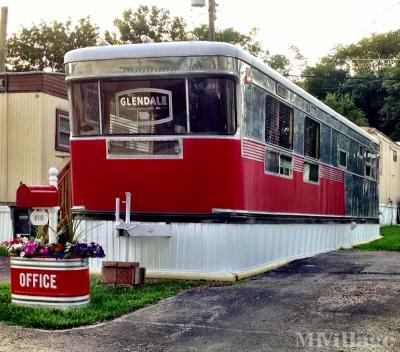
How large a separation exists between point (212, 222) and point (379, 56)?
48.9 metres

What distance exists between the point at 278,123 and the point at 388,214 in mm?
21137

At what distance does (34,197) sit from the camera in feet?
24.9

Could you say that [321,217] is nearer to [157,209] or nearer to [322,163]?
[322,163]

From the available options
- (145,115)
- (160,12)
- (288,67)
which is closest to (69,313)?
(145,115)

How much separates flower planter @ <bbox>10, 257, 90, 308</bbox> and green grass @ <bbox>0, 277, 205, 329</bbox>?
0.12 metres

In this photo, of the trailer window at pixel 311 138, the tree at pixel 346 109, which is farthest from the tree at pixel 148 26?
the trailer window at pixel 311 138

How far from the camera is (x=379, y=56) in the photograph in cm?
5522

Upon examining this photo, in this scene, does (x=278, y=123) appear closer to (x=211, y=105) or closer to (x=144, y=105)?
(x=211, y=105)

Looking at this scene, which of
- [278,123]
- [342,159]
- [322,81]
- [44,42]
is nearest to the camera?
[278,123]

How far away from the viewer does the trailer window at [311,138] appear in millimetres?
12684

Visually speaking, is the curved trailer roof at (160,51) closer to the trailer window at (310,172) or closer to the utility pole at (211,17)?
the trailer window at (310,172)

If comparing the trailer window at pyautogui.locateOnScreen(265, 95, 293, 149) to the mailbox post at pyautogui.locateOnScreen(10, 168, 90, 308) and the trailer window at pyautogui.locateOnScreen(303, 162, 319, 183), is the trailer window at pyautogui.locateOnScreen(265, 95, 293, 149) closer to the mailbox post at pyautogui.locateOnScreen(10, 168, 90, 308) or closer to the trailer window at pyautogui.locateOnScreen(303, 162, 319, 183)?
the trailer window at pyautogui.locateOnScreen(303, 162, 319, 183)

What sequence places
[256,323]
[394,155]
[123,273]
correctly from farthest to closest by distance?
1. [394,155]
2. [123,273]
3. [256,323]

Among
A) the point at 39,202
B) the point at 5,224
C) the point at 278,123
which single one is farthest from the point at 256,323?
the point at 5,224
